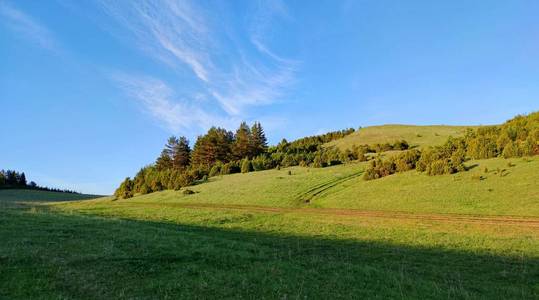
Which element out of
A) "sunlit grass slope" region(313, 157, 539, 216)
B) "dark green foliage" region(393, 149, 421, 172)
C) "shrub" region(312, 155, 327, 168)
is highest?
"shrub" region(312, 155, 327, 168)

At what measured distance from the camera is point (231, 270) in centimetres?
1112

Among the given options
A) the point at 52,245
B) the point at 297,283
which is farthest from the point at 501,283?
the point at 52,245

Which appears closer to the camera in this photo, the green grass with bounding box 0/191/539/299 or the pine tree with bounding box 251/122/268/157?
the green grass with bounding box 0/191/539/299

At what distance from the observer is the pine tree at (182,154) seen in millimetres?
84812

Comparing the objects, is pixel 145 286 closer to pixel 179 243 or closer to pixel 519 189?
pixel 179 243

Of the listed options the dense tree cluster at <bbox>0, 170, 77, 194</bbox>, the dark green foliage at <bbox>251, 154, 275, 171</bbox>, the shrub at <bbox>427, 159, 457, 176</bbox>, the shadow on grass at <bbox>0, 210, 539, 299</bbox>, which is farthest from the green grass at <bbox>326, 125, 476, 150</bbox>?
the dense tree cluster at <bbox>0, 170, 77, 194</bbox>

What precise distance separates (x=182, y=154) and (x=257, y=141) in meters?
18.2

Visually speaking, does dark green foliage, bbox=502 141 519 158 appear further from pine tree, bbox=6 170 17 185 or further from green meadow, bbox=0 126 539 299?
pine tree, bbox=6 170 17 185

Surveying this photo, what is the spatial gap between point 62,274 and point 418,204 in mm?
25688

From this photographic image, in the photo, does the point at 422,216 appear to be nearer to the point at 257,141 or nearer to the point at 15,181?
the point at 257,141

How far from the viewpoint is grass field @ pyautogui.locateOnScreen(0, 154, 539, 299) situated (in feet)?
30.2

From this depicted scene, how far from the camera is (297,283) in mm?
9727

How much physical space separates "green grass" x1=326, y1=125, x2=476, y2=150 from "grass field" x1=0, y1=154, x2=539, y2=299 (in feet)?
108

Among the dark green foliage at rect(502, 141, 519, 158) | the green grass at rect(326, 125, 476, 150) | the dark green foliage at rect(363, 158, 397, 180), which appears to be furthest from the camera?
the green grass at rect(326, 125, 476, 150)
